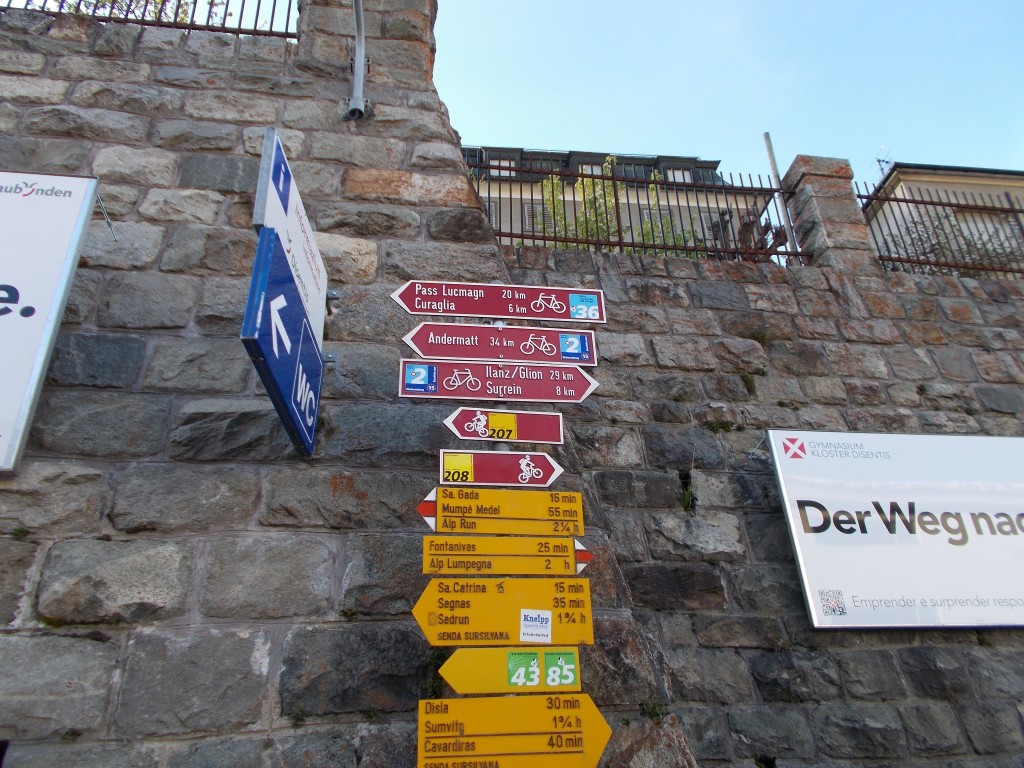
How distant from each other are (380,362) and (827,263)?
3.83 metres

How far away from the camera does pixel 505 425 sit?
2840 mm

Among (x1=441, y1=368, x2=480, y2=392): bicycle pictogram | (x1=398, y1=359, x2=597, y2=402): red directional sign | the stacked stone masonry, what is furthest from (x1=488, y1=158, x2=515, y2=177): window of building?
(x1=441, y1=368, x2=480, y2=392): bicycle pictogram

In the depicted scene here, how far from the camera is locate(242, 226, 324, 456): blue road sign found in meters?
1.77

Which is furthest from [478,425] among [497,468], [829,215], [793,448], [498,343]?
[829,215]

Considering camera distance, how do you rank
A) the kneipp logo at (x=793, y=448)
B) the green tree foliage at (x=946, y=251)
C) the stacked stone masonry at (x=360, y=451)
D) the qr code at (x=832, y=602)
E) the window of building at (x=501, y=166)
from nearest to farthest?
the stacked stone masonry at (x=360, y=451) → the qr code at (x=832, y=602) → the kneipp logo at (x=793, y=448) → the window of building at (x=501, y=166) → the green tree foliage at (x=946, y=251)

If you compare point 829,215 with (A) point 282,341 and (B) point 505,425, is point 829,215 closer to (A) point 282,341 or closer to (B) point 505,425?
(B) point 505,425

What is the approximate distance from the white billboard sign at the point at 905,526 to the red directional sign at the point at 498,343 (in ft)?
5.10

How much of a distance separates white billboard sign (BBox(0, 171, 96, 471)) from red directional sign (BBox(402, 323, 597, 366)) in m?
1.34

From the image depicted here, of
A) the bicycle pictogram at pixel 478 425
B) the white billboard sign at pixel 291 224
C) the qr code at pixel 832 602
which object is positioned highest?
the white billboard sign at pixel 291 224

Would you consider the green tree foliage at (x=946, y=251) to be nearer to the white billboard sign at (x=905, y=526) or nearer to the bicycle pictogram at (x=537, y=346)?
the white billboard sign at (x=905, y=526)

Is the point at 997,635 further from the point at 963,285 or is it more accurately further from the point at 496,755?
the point at 496,755

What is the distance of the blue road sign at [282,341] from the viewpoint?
5.81 ft

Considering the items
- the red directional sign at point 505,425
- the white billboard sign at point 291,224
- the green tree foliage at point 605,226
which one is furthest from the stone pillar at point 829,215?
the white billboard sign at point 291,224

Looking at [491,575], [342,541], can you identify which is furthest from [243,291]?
[491,575]
